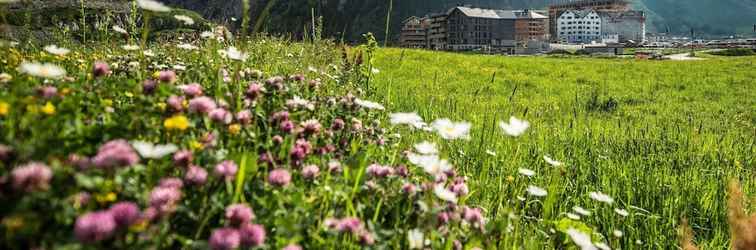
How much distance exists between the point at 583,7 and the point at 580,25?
1747cm

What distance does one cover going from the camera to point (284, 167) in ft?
6.37

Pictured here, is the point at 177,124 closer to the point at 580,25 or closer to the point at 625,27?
the point at 580,25

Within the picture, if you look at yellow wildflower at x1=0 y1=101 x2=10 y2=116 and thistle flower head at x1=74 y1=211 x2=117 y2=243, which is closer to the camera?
thistle flower head at x1=74 y1=211 x2=117 y2=243

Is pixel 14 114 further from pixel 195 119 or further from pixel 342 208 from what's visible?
pixel 342 208

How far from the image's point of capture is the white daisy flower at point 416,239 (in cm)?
166

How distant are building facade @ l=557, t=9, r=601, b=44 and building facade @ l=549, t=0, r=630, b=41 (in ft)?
4.98

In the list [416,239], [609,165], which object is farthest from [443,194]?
[609,165]

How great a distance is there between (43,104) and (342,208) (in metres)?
1.07

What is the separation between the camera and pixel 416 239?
5.65 feet

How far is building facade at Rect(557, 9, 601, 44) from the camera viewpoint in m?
153

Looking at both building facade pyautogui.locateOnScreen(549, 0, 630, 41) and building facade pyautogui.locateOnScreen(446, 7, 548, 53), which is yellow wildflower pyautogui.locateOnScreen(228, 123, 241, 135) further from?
building facade pyautogui.locateOnScreen(549, 0, 630, 41)

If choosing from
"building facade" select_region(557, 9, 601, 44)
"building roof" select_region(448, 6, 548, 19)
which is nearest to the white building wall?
"building facade" select_region(557, 9, 601, 44)

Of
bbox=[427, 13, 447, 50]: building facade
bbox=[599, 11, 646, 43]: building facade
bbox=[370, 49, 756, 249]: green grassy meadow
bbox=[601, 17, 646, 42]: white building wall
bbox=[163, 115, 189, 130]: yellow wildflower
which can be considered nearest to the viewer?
bbox=[163, 115, 189, 130]: yellow wildflower

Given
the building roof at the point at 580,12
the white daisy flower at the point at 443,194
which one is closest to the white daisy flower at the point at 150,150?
the white daisy flower at the point at 443,194
